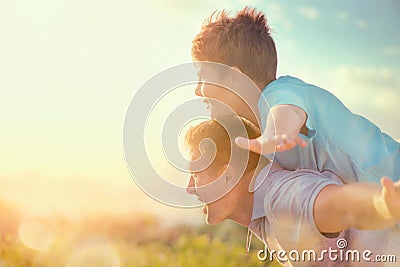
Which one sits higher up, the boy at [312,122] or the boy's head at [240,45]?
the boy's head at [240,45]

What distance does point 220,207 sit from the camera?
159 centimetres

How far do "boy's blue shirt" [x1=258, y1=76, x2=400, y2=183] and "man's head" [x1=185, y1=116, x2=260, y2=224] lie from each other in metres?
0.07

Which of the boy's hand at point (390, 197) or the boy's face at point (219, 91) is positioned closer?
the boy's hand at point (390, 197)

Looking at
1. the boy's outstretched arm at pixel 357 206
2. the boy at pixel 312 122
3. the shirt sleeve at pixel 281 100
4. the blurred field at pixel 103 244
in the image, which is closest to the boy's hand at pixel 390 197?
the boy's outstretched arm at pixel 357 206

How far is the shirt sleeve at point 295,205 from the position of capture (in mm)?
1305

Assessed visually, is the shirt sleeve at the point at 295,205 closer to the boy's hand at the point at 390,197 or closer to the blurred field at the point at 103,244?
the boy's hand at the point at 390,197

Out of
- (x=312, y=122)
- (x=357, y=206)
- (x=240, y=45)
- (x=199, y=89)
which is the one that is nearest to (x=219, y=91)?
(x=199, y=89)

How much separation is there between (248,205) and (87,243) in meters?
1.25

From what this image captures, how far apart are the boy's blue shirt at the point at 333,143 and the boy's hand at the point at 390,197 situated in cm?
41

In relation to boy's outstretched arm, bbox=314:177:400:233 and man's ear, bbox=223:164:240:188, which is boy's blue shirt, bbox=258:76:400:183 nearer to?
man's ear, bbox=223:164:240:188

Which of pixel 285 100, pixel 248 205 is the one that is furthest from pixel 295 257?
pixel 285 100

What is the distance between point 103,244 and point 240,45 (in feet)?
3.94

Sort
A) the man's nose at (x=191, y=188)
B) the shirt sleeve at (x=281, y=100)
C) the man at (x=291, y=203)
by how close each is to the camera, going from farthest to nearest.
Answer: the man's nose at (x=191, y=188), the shirt sleeve at (x=281, y=100), the man at (x=291, y=203)

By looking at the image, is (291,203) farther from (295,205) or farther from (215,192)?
(215,192)
